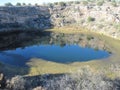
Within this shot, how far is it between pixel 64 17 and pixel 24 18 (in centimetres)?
2025

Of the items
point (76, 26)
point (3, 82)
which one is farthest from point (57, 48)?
point (3, 82)

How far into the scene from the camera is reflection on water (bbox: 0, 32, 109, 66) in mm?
78050

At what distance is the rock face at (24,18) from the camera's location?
12638 cm

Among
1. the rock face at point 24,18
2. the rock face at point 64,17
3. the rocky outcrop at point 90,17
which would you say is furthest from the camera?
the rock face at point 24,18

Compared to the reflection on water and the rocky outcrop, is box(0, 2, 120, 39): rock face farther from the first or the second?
the reflection on water

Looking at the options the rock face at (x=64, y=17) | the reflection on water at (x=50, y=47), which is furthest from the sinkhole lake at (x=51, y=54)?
the rock face at (x=64, y=17)

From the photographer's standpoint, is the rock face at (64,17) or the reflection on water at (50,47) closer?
the reflection on water at (50,47)

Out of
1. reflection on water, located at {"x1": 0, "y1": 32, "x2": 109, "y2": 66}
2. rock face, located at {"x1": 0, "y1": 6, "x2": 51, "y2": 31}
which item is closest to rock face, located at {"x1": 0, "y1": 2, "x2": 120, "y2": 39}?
rock face, located at {"x1": 0, "y1": 6, "x2": 51, "y2": 31}

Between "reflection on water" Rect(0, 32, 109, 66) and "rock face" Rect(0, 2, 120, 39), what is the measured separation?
40.6 feet

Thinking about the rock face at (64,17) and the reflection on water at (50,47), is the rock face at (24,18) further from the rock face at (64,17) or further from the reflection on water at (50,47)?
the reflection on water at (50,47)

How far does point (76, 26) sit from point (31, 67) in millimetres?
69218

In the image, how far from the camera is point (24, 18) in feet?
436

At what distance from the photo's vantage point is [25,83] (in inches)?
1896

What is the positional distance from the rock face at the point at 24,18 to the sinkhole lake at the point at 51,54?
34.6 m
